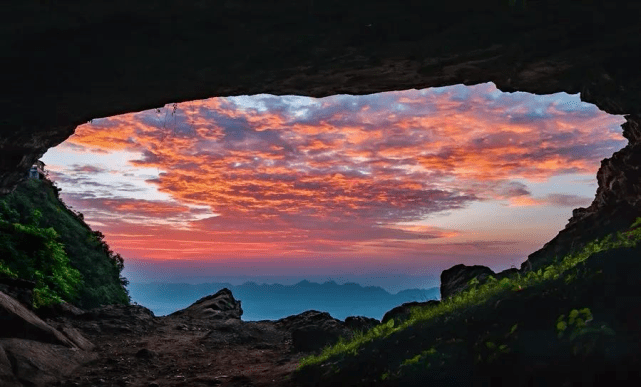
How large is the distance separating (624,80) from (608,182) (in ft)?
17.1

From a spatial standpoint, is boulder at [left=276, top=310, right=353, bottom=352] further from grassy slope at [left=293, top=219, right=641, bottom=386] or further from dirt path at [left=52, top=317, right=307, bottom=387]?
grassy slope at [left=293, top=219, right=641, bottom=386]

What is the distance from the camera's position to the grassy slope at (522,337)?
329 inches

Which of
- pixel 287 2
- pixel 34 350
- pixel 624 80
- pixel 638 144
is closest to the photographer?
pixel 287 2

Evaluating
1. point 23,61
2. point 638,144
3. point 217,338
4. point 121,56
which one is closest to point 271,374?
point 217,338

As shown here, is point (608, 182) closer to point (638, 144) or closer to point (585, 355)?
point (638, 144)

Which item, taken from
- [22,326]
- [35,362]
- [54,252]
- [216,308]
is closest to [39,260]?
[54,252]

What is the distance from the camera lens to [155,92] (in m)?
13.7

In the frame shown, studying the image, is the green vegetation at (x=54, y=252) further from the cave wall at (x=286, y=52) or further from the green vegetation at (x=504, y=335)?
the green vegetation at (x=504, y=335)

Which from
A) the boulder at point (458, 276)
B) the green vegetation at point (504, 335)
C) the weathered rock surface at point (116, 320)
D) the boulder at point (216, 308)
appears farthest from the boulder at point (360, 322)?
the green vegetation at point (504, 335)

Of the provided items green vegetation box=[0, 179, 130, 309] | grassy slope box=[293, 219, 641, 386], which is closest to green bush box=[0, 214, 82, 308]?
green vegetation box=[0, 179, 130, 309]

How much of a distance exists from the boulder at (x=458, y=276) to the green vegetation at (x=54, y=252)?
634 inches

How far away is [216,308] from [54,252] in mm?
8648

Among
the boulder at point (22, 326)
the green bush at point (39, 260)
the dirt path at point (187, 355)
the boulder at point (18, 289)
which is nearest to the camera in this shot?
the dirt path at point (187, 355)

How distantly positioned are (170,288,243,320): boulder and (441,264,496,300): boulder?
443 inches
